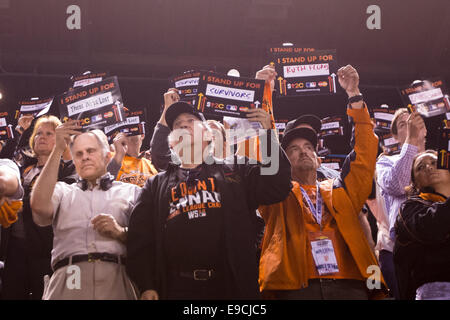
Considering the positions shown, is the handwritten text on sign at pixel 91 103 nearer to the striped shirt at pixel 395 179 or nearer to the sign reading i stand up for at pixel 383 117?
the striped shirt at pixel 395 179

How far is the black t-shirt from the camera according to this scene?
2.05 meters

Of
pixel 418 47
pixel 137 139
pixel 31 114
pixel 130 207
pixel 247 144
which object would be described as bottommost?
pixel 130 207

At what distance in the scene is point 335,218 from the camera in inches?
94.0

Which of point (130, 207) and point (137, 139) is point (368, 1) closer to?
point (137, 139)

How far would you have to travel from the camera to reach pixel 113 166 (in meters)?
3.40

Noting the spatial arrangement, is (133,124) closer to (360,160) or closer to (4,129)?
(4,129)

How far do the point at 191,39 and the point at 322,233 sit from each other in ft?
16.8

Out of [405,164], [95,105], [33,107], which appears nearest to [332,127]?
[405,164]

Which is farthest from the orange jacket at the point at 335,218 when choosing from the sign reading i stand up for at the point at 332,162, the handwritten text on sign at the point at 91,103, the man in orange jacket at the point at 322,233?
the sign reading i stand up for at the point at 332,162

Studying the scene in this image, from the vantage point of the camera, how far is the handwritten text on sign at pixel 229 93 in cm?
258

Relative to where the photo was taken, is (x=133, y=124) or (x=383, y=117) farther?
(x=383, y=117)

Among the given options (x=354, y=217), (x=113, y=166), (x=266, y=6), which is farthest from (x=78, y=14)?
(x=354, y=217)

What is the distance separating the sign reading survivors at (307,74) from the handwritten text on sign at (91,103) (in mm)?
1112

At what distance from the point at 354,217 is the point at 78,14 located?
5067 mm
